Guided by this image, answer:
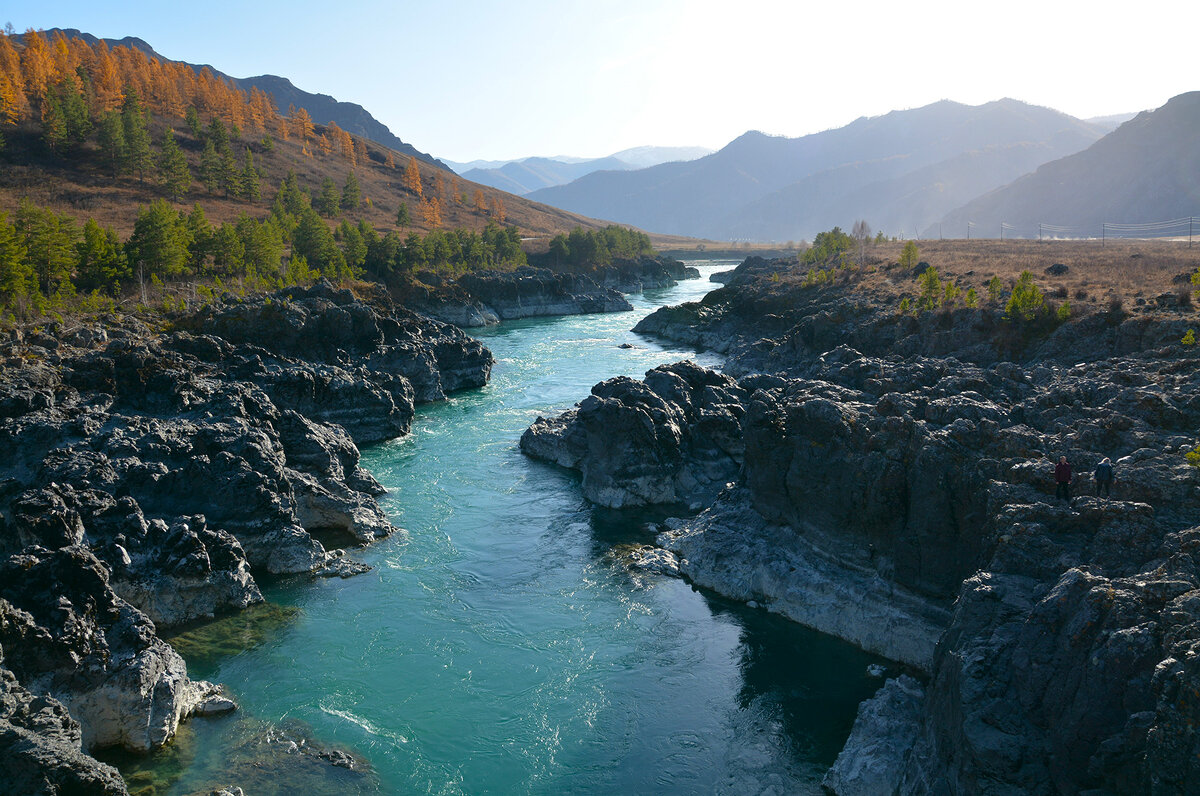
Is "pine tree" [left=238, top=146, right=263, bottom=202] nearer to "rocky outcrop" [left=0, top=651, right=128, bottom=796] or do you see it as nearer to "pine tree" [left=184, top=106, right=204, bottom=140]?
"pine tree" [left=184, top=106, right=204, bottom=140]

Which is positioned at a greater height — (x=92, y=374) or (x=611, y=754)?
(x=92, y=374)

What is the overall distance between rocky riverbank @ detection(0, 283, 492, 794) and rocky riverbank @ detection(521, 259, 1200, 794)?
1392 cm

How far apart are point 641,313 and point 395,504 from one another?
3450 inches

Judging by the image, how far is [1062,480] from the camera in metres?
21.2

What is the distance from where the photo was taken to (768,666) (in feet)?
81.6

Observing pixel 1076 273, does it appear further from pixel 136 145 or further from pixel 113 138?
pixel 113 138

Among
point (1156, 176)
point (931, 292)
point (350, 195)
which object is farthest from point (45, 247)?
point (1156, 176)

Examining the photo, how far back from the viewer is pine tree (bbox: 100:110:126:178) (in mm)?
112450

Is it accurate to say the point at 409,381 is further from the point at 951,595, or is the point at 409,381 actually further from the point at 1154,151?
the point at 1154,151

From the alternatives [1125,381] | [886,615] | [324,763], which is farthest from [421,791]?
[1125,381]

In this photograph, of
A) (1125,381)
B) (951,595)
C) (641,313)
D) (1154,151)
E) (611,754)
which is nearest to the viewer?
(611,754)

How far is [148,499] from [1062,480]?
107ft

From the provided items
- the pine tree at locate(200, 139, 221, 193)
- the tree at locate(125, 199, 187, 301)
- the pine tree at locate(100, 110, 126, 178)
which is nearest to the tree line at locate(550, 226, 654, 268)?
the pine tree at locate(200, 139, 221, 193)

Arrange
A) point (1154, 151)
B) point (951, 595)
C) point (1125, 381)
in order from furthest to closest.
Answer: point (1154, 151) < point (1125, 381) < point (951, 595)
